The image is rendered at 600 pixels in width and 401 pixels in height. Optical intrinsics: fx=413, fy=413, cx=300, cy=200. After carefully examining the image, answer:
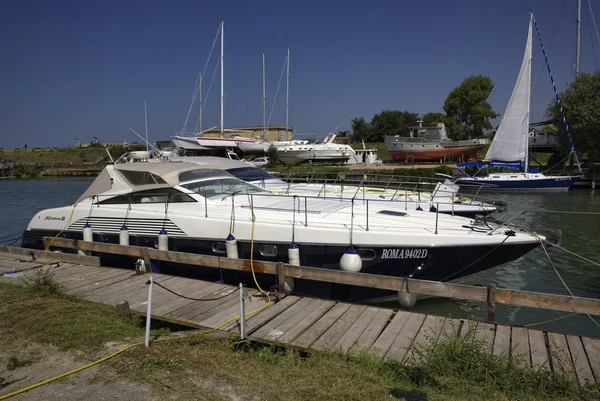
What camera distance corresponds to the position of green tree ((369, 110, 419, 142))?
70.6m

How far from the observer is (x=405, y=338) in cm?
551

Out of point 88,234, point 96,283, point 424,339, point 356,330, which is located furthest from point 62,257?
point 424,339

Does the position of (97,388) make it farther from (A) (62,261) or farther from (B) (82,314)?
(A) (62,261)

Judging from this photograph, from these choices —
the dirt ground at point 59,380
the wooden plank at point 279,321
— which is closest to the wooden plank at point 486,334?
the wooden plank at point 279,321

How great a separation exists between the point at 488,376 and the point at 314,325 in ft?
7.66

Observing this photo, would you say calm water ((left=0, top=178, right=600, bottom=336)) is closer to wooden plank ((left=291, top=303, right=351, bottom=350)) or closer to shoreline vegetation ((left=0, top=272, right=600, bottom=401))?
wooden plank ((left=291, top=303, right=351, bottom=350))

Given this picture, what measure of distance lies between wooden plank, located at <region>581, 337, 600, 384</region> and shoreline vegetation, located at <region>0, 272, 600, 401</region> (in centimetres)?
48

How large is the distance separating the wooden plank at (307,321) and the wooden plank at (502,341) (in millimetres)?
2373

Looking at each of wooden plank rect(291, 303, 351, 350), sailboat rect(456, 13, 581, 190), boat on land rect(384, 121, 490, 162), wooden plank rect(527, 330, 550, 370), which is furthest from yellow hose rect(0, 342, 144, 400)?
boat on land rect(384, 121, 490, 162)

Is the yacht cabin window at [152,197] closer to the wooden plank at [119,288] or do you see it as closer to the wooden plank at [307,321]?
the wooden plank at [119,288]

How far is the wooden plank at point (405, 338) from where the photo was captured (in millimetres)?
5062

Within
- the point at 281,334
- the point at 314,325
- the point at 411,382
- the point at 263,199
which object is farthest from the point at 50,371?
the point at 263,199

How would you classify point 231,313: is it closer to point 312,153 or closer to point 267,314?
point 267,314

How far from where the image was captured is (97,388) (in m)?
4.29
